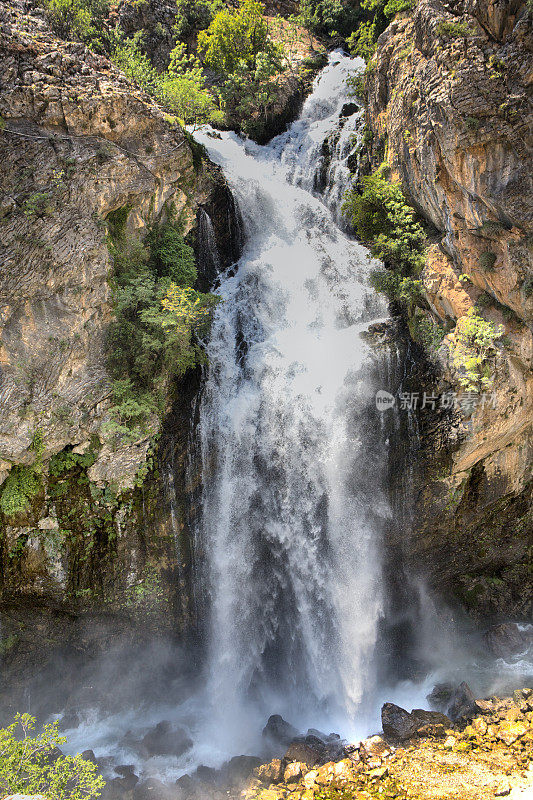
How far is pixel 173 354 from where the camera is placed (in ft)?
36.0

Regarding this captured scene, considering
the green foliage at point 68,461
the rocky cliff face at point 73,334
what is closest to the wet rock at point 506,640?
the rocky cliff face at point 73,334

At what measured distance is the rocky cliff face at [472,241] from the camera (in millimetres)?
8648

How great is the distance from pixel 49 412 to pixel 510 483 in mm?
11829

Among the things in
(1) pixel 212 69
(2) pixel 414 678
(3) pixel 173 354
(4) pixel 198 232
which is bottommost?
(2) pixel 414 678

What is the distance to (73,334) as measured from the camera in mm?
10023

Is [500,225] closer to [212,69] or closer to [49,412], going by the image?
[49,412]

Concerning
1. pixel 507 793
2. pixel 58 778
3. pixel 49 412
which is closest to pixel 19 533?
pixel 49 412

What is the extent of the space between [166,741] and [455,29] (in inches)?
661

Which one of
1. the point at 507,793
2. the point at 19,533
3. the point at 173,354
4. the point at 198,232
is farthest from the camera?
the point at 198,232

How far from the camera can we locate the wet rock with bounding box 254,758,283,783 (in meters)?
9.37

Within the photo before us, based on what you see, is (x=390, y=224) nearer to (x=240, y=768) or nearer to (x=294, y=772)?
(x=294, y=772)

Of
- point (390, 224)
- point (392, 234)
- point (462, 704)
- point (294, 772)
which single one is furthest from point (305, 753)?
point (390, 224)

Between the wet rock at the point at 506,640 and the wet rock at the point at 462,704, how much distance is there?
6.25ft

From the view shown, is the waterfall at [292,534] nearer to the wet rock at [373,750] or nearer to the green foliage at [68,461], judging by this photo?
the wet rock at [373,750]
